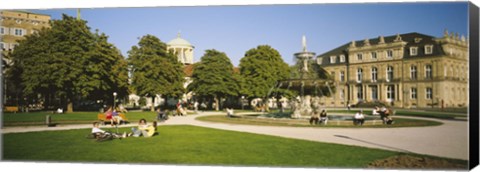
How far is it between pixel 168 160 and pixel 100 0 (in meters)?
7.33

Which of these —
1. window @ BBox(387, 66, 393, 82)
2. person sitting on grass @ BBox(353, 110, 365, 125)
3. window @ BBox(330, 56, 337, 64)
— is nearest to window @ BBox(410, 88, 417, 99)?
window @ BBox(387, 66, 393, 82)

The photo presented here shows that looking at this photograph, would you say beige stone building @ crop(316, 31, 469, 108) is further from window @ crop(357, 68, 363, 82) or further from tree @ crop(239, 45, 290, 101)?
tree @ crop(239, 45, 290, 101)

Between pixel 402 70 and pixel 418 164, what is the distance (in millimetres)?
9639

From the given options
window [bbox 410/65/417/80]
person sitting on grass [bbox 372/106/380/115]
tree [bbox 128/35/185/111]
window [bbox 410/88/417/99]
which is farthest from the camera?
tree [bbox 128/35/185/111]

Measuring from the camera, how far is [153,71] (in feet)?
135

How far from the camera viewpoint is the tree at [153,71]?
40.0 meters

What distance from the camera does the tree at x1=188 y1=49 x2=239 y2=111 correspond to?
44344 millimetres

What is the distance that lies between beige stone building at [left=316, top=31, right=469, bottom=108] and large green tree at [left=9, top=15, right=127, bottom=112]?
14640mm

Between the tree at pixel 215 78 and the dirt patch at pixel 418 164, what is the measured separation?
31568 mm

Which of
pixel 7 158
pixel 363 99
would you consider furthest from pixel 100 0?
pixel 363 99

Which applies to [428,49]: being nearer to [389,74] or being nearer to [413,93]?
[413,93]

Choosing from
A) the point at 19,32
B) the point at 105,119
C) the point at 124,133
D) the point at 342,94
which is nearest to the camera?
the point at 124,133

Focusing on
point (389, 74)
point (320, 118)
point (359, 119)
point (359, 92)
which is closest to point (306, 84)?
point (359, 92)

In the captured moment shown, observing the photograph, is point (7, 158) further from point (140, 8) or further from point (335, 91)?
point (335, 91)
